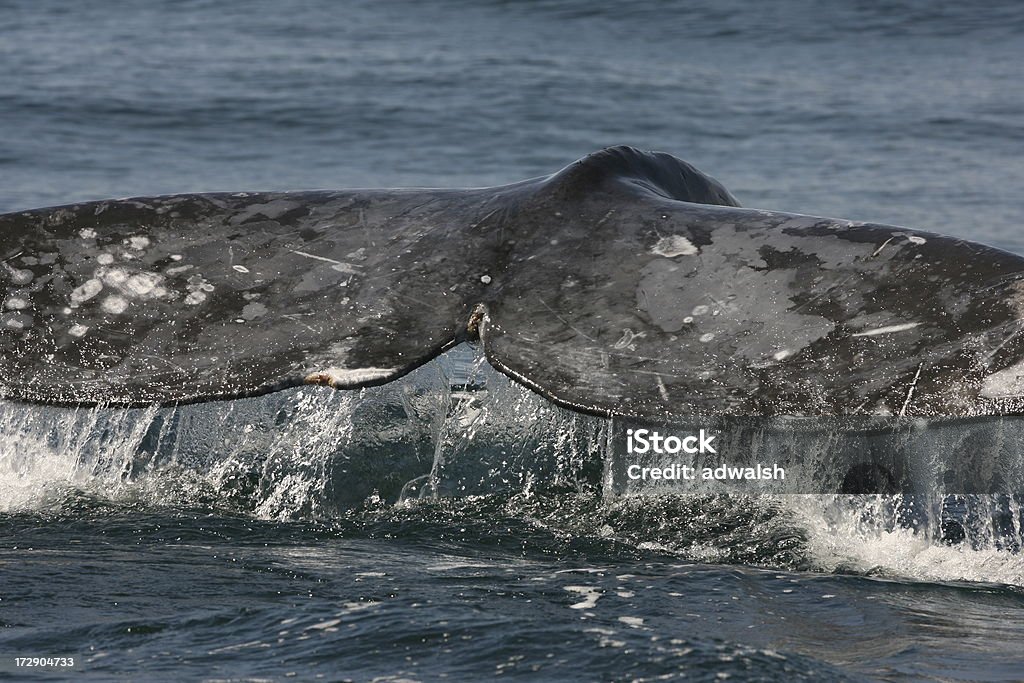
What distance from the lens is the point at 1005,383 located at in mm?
3121

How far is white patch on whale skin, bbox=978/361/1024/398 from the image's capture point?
3104mm

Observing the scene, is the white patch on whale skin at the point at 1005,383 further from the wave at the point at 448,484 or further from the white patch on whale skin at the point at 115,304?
the white patch on whale skin at the point at 115,304

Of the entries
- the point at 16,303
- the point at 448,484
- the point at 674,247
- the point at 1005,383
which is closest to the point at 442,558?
the point at 448,484

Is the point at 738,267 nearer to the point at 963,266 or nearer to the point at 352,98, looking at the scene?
the point at 963,266

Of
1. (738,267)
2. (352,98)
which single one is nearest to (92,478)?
(738,267)

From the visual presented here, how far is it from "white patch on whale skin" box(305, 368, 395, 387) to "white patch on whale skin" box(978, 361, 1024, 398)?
1.38 metres

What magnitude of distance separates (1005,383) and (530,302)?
3.87 ft

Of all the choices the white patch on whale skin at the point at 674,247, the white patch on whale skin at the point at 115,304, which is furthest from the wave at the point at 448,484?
the white patch on whale skin at the point at 674,247

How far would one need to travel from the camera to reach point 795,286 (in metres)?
3.55

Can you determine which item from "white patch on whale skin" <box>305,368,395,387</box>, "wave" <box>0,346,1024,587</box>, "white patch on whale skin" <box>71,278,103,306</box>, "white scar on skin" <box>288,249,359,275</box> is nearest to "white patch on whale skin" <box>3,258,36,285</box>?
"white patch on whale skin" <box>71,278,103,306</box>

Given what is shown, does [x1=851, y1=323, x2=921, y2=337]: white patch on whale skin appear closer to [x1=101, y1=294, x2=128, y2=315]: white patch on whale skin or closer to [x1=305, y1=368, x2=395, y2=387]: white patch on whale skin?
[x1=305, y1=368, x2=395, y2=387]: white patch on whale skin

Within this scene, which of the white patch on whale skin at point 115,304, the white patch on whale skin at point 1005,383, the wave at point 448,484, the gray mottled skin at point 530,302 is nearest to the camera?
the white patch on whale skin at point 1005,383

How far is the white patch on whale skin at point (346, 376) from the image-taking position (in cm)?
347

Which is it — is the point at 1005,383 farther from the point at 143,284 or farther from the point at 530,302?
the point at 143,284
